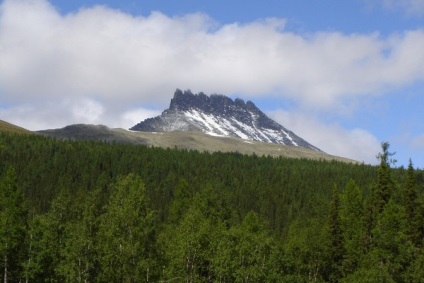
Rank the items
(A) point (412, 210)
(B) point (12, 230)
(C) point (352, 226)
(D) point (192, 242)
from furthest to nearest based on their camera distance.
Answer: (C) point (352, 226) < (A) point (412, 210) < (D) point (192, 242) < (B) point (12, 230)

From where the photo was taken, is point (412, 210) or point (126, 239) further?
point (412, 210)

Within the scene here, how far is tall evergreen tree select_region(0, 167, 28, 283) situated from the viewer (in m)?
65.6

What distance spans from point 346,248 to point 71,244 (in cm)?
4338

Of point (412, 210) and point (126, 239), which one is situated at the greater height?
point (412, 210)

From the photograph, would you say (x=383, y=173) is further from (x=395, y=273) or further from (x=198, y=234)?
(x=198, y=234)

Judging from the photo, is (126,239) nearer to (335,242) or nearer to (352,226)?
(335,242)

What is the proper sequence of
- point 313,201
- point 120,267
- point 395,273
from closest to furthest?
point 120,267
point 395,273
point 313,201

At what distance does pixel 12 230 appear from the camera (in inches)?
2584

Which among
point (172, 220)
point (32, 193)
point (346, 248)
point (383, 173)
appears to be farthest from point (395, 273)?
point (32, 193)

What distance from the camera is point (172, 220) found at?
100m

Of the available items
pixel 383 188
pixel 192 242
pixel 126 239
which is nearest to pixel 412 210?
pixel 383 188

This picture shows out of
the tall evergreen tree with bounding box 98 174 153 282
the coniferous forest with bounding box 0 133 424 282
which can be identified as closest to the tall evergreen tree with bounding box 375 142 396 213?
the coniferous forest with bounding box 0 133 424 282

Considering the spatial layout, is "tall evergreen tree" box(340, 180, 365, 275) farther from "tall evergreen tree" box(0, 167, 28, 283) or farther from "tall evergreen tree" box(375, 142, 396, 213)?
"tall evergreen tree" box(0, 167, 28, 283)

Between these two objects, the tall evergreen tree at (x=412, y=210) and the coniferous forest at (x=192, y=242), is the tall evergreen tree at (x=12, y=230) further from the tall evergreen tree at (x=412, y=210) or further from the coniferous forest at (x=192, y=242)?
the tall evergreen tree at (x=412, y=210)
